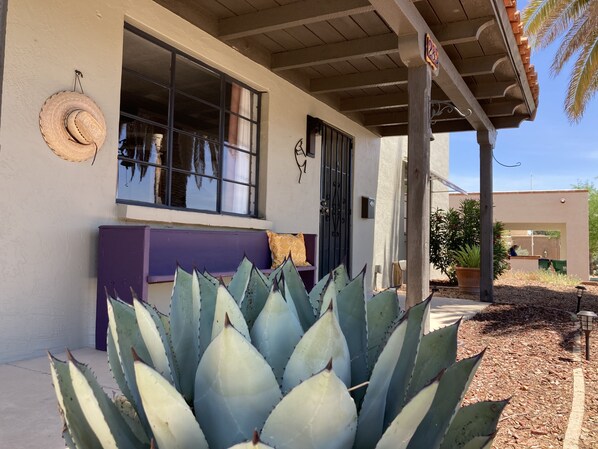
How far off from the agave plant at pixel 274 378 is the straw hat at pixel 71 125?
9.62 feet

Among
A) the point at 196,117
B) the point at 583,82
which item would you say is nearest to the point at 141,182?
the point at 196,117

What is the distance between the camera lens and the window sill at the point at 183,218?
148 inches

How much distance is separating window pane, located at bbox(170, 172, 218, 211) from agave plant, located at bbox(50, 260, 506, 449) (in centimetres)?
378

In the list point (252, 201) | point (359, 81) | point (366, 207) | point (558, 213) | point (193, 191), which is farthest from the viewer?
point (558, 213)

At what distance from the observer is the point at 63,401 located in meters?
0.57

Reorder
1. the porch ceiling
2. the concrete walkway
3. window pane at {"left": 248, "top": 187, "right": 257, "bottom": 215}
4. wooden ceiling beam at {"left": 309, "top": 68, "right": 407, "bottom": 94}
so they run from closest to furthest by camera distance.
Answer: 1. the concrete walkway
2. the porch ceiling
3. window pane at {"left": 248, "top": 187, "right": 257, "bottom": 215}
4. wooden ceiling beam at {"left": 309, "top": 68, "right": 407, "bottom": 94}

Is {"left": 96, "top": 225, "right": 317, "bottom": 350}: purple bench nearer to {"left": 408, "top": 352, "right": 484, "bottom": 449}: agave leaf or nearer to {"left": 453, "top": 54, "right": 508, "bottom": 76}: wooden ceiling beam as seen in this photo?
{"left": 408, "top": 352, "right": 484, "bottom": 449}: agave leaf

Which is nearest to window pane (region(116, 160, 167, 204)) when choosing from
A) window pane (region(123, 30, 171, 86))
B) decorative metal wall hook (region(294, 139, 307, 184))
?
window pane (region(123, 30, 171, 86))

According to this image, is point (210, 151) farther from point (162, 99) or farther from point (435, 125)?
point (435, 125)

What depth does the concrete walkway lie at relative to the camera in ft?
6.21

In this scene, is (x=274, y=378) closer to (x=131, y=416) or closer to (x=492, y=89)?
(x=131, y=416)

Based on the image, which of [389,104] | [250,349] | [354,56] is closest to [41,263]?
[250,349]

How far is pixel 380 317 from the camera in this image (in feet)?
2.38

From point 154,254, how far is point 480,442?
3.44 metres
